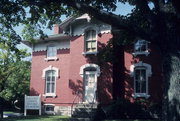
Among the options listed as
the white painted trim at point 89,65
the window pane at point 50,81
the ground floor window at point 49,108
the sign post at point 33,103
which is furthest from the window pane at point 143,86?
the sign post at point 33,103

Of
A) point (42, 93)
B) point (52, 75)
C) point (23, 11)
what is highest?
point (23, 11)

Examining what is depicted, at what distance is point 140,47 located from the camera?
796 inches

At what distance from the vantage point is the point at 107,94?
19766 millimetres

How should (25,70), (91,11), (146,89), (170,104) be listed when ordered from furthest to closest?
(25,70) < (146,89) < (91,11) < (170,104)

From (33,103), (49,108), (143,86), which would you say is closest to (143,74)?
(143,86)

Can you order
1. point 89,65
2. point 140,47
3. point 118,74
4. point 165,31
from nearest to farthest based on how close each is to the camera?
point 165,31 < point 140,47 < point 118,74 < point 89,65

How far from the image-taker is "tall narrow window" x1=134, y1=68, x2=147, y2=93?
64.6 feet

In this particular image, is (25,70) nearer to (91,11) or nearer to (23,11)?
(23,11)

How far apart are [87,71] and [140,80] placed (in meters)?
4.17

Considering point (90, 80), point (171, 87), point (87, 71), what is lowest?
point (171, 87)

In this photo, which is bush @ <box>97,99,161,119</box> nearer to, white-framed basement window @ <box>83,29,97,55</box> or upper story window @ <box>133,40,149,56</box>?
upper story window @ <box>133,40,149,56</box>

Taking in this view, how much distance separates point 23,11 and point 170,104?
30.8 feet

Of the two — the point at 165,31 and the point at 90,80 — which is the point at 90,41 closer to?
the point at 90,80

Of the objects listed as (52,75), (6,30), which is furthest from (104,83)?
(6,30)
